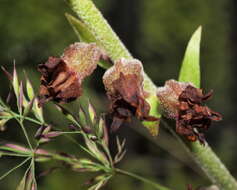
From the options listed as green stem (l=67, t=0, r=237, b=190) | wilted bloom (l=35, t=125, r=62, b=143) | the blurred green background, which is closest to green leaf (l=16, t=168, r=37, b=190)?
wilted bloom (l=35, t=125, r=62, b=143)

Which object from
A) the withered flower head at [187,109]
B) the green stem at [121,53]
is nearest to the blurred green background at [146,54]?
the green stem at [121,53]

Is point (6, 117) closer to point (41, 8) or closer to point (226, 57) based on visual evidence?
point (41, 8)

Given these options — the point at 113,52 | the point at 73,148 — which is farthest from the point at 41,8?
the point at 113,52

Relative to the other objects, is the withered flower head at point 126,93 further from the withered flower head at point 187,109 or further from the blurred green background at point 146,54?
the blurred green background at point 146,54

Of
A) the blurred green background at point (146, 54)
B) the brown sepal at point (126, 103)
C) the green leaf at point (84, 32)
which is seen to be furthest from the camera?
the blurred green background at point (146, 54)

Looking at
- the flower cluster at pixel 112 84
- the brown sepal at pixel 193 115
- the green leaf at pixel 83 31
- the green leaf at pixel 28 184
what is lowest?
the brown sepal at pixel 193 115

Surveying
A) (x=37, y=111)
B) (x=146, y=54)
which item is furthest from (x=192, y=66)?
(x=146, y=54)
